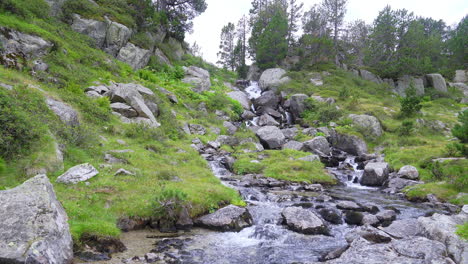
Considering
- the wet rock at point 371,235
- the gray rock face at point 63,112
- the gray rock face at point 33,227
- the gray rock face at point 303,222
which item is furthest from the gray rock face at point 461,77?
the gray rock face at point 33,227

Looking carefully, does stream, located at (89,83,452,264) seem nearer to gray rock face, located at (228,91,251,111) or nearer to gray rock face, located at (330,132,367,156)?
gray rock face, located at (330,132,367,156)

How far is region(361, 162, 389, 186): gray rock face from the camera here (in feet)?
79.8

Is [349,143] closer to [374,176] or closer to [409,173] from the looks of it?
[409,173]

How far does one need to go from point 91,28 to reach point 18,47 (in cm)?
1553

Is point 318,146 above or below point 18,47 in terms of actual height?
below

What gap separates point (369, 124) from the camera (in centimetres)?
3838

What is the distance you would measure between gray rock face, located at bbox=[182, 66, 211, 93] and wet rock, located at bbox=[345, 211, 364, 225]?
3564 centimetres

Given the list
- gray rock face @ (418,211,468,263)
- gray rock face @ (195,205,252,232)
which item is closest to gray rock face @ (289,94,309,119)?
gray rock face @ (195,205,252,232)

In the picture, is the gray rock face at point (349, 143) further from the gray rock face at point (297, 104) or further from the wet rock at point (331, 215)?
the wet rock at point (331, 215)

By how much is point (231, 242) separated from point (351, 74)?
61.8m

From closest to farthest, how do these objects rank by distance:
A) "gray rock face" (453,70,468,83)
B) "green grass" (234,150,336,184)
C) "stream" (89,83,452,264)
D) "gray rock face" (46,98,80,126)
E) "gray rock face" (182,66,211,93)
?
"stream" (89,83,452,264) < "gray rock face" (46,98,80,126) < "green grass" (234,150,336,184) < "gray rock face" (182,66,211,93) < "gray rock face" (453,70,468,83)

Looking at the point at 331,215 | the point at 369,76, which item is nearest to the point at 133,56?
the point at 331,215

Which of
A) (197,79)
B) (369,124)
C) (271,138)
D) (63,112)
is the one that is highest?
(197,79)

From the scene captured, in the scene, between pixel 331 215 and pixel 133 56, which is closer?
pixel 331 215
